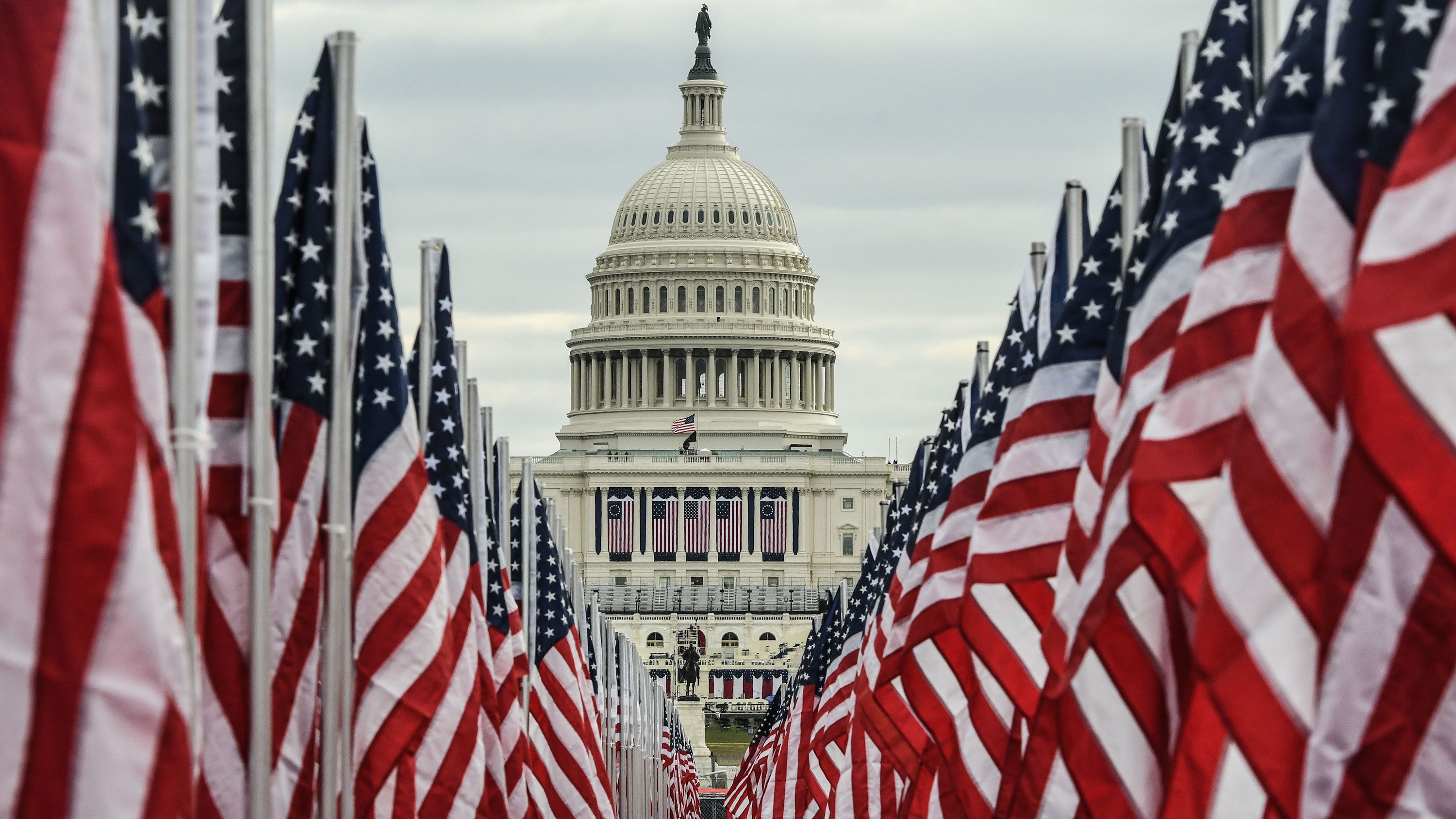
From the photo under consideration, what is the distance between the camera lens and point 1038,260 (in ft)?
71.8

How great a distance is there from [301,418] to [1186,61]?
16.0 ft

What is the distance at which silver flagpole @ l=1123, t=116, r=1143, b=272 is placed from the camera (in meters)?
15.5

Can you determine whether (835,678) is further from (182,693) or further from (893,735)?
(182,693)

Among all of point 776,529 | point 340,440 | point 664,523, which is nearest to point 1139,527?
point 340,440

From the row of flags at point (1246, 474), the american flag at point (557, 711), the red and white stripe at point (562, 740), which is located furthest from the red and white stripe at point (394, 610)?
the red and white stripe at point (562, 740)

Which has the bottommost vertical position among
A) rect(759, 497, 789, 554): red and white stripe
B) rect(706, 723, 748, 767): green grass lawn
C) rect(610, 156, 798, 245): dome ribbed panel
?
rect(706, 723, 748, 767): green grass lawn

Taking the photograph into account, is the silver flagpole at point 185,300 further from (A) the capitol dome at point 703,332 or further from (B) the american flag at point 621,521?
(A) the capitol dome at point 703,332

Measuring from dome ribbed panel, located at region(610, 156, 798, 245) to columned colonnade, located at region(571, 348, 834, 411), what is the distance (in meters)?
7.12

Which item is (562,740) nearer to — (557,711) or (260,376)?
(557,711)

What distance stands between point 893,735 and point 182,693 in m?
11.8

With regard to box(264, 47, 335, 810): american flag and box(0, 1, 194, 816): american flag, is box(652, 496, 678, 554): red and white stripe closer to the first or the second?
box(264, 47, 335, 810): american flag

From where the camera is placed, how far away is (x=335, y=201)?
1459 centimetres

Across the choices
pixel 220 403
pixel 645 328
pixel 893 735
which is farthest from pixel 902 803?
pixel 645 328

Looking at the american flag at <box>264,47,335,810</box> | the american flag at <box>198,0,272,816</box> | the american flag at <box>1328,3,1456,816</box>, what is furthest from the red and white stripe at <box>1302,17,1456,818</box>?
the american flag at <box>264,47,335,810</box>
